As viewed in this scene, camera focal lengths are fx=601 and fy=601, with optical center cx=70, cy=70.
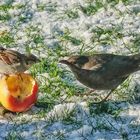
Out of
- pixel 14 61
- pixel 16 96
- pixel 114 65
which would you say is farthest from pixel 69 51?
pixel 16 96

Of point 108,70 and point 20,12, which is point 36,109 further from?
point 20,12

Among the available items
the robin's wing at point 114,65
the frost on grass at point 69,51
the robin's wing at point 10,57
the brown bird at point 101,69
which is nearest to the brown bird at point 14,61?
the robin's wing at point 10,57

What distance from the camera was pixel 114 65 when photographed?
21.0ft

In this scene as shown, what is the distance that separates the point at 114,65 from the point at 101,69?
0.52 feet

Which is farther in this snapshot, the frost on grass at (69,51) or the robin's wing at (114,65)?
the robin's wing at (114,65)

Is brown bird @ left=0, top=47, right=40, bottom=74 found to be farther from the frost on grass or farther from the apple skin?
the apple skin

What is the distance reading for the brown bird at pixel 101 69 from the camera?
20.7ft

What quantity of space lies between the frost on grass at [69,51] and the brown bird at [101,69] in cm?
23

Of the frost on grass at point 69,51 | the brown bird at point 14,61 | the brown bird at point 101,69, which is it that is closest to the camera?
the frost on grass at point 69,51

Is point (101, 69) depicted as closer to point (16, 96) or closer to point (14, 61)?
point (16, 96)

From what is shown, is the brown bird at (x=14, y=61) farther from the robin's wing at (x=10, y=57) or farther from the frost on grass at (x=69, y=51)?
the frost on grass at (x=69, y=51)

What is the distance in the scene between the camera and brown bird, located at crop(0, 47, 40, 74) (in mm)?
6832

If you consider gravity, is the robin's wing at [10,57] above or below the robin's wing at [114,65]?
above

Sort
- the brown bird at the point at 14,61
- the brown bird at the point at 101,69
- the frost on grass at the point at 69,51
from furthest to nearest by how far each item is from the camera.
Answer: the brown bird at the point at 14,61
the brown bird at the point at 101,69
the frost on grass at the point at 69,51
